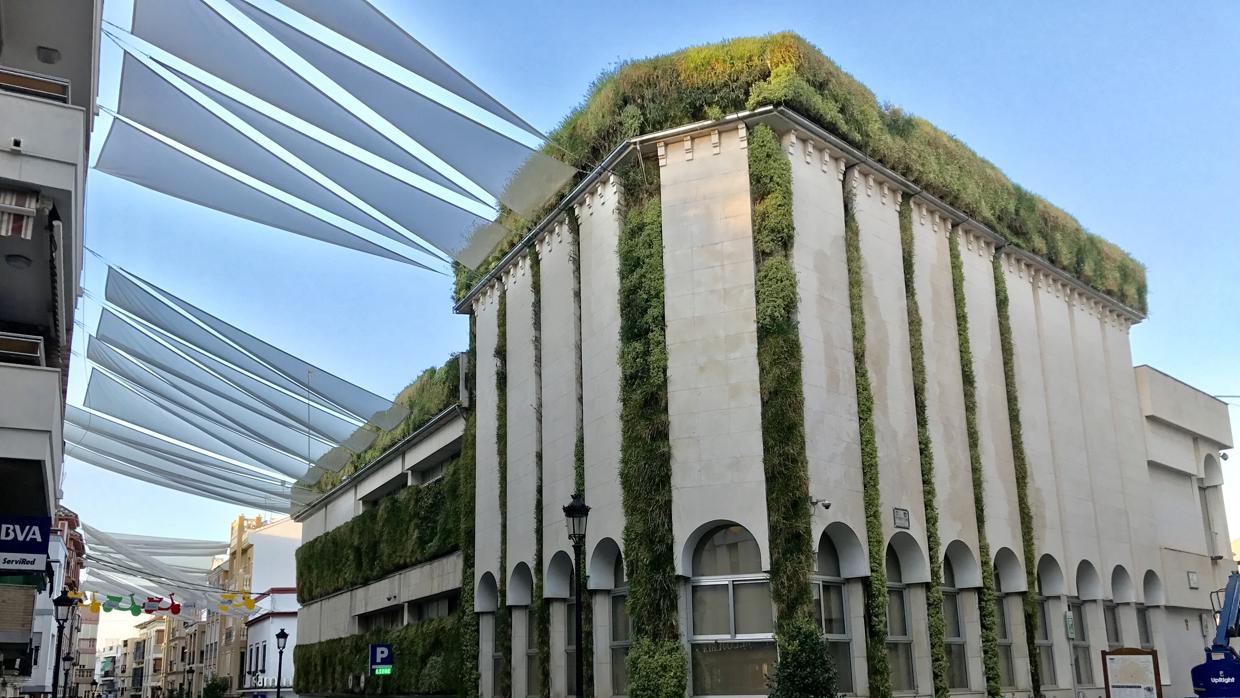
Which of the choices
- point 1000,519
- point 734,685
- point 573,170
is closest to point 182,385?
point 573,170

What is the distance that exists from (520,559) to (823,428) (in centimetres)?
867

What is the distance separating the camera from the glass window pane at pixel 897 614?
70.0 feet

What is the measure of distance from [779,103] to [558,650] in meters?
12.5

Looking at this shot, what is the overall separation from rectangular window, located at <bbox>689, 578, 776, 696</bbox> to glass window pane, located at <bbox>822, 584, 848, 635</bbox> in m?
1.33

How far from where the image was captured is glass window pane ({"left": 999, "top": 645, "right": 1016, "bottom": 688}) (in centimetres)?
2383

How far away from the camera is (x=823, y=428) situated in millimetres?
20359

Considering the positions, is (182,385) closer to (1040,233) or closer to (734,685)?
(734,685)

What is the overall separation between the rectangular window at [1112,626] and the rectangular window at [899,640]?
9501 millimetres

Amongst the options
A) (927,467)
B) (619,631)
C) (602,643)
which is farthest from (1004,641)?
(602,643)

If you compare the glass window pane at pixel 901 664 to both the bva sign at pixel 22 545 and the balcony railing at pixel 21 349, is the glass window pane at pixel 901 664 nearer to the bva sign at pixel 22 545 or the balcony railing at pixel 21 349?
the bva sign at pixel 22 545

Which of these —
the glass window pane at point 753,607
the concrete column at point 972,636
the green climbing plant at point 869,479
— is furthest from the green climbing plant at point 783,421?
the concrete column at point 972,636

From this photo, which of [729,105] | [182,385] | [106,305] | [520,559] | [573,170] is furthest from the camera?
[182,385]

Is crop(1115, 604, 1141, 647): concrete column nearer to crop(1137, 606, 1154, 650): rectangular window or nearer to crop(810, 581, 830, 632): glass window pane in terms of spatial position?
crop(1137, 606, 1154, 650): rectangular window

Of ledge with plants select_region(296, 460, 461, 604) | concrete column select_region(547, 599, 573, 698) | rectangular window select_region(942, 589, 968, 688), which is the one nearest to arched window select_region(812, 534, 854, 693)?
rectangular window select_region(942, 589, 968, 688)
